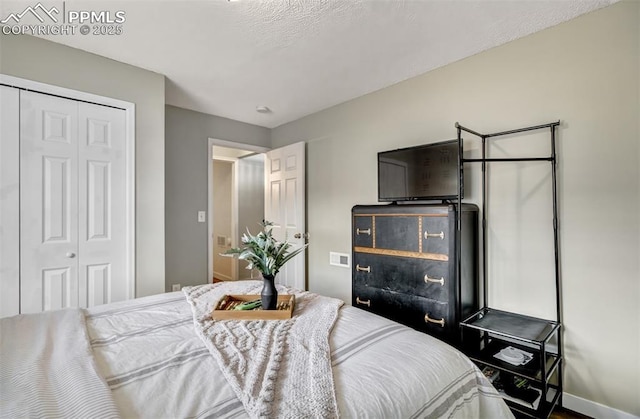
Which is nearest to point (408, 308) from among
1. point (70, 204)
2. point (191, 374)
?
point (191, 374)

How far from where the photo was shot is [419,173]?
2.43 meters

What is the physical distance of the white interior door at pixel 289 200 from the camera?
3635 millimetres

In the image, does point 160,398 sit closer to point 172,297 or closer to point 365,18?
point 172,297

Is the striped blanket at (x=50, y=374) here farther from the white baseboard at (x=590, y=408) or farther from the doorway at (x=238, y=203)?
the doorway at (x=238, y=203)

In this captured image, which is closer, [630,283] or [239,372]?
[239,372]

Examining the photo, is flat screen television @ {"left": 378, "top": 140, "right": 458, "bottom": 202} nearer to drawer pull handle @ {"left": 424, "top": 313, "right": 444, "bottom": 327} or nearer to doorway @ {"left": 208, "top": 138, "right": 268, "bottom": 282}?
drawer pull handle @ {"left": 424, "top": 313, "right": 444, "bottom": 327}

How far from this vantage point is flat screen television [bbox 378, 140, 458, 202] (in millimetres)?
2234

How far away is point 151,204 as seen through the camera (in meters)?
2.59

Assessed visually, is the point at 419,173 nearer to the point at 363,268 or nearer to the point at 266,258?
the point at 363,268

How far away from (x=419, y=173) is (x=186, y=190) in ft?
8.67

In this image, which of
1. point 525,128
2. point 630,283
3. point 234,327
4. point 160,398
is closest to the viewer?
point 160,398

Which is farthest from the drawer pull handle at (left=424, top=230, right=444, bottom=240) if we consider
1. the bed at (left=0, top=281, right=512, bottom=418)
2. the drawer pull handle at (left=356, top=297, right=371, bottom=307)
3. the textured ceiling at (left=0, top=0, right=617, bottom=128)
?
the textured ceiling at (left=0, top=0, right=617, bottom=128)

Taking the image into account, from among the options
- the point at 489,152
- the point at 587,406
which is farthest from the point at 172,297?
the point at 587,406

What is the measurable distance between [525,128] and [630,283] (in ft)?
3.58
